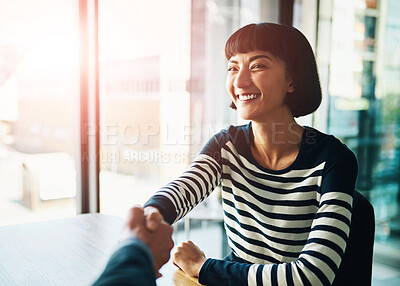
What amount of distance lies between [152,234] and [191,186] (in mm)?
396

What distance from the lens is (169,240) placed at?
799mm

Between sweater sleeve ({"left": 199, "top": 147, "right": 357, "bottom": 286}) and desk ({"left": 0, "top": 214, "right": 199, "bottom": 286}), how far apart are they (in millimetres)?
92

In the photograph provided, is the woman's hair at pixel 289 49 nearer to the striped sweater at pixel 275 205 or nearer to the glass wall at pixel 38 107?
the striped sweater at pixel 275 205

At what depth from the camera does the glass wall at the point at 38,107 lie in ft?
6.51

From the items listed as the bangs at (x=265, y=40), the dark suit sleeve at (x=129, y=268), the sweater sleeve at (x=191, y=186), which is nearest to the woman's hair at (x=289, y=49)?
the bangs at (x=265, y=40)

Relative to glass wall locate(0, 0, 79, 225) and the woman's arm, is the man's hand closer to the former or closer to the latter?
the woman's arm

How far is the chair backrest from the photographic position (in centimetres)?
96

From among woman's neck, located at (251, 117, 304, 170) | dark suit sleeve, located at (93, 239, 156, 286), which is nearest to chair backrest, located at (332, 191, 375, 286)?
woman's neck, located at (251, 117, 304, 170)

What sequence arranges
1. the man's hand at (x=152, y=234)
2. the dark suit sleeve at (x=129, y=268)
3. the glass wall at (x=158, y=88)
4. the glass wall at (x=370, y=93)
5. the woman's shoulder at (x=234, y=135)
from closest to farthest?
the dark suit sleeve at (x=129, y=268) → the man's hand at (x=152, y=234) → the woman's shoulder at (x=234, y=135) → the glass wall at (x=158, y=88) → the glass wall at (x=370, y=93)

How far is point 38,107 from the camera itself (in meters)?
2.17

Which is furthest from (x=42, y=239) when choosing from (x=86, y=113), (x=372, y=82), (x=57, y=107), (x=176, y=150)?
(x=372, y=82)

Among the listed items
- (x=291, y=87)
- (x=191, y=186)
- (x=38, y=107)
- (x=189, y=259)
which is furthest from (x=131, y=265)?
(x=38, y=107)

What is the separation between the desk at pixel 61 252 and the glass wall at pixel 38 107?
2.57 feet

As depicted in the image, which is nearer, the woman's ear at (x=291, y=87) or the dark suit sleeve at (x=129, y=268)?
the dark suit sleeve at (x=129, y=268)
